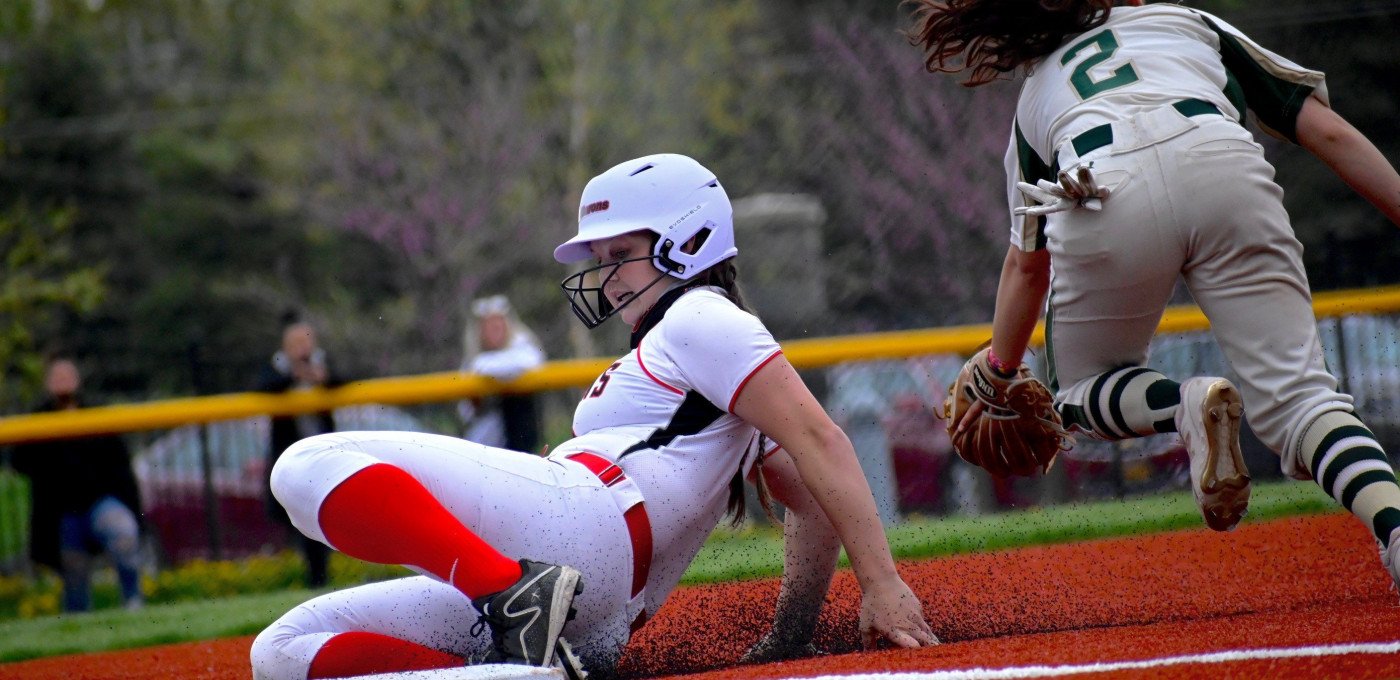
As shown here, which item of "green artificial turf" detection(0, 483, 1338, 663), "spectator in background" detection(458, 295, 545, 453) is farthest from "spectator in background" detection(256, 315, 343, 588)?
"spectator in background" detection(458, 295, 545, 453)

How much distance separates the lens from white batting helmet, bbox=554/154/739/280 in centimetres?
375

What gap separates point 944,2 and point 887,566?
62.8 inches

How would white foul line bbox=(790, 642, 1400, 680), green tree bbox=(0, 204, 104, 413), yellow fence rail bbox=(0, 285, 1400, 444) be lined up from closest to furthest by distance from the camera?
white foul line bbox=(790, 642, 1400, 680) → yellow fence rail bbox=(0, 285, 1400, 444) → green tree bbox=(0, 204, 104, 413)

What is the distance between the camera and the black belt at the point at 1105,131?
11.4 ft

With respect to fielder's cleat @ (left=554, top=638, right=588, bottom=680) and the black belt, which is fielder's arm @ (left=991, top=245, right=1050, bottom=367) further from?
fielder's cleat @ (left=554, top=638, right=588, bottom=680)

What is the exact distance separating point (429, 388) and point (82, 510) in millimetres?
2147

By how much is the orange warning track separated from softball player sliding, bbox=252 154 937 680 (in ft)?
1.25

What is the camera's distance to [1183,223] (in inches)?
134

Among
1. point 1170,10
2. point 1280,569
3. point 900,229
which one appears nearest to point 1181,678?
point 1170,10

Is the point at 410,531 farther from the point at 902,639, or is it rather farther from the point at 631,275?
the point at 902,639

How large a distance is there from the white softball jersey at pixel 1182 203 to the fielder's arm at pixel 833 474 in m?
0.70

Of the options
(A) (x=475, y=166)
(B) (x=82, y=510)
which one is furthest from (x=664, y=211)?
(A) (x=475, y=166)

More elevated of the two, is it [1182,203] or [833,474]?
[1182,203]

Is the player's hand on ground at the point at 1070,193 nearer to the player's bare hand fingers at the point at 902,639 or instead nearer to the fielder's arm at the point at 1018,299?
the fielder's arm at the point at 1018,299
